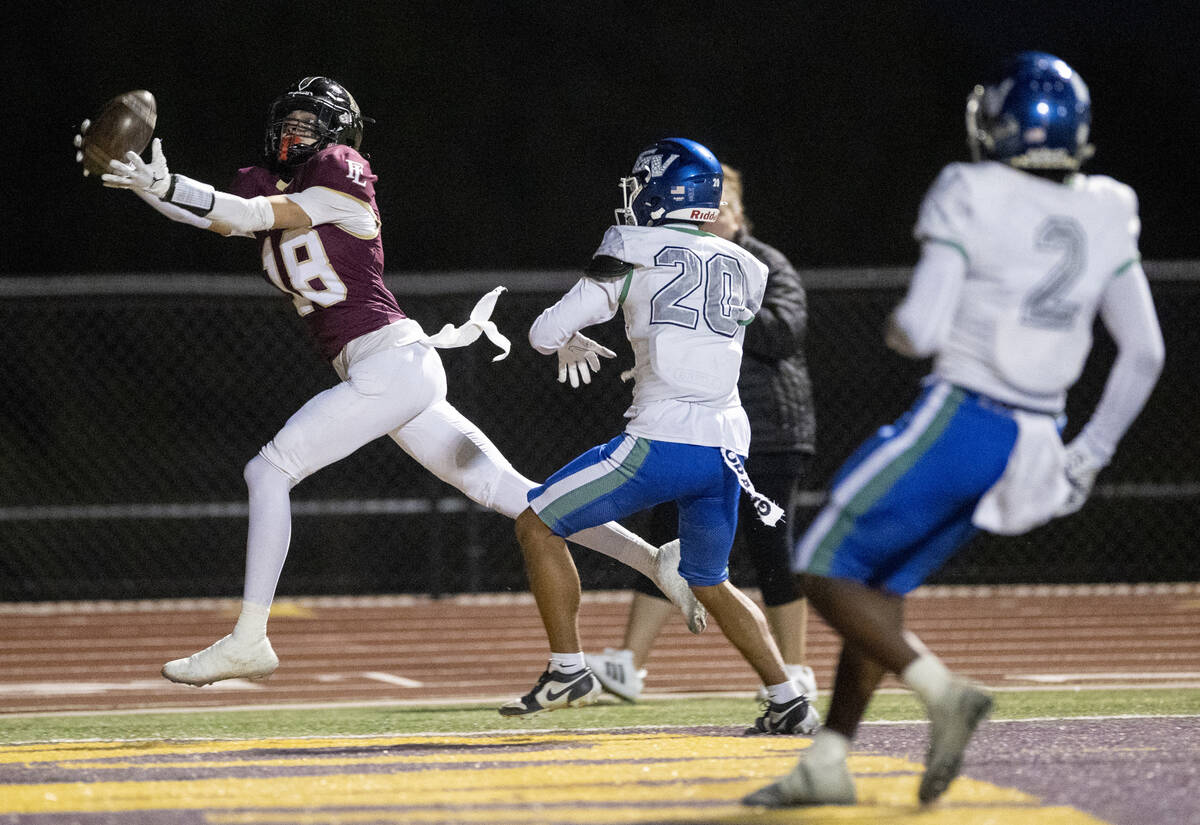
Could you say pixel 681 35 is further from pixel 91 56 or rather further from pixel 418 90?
pixel 91 56

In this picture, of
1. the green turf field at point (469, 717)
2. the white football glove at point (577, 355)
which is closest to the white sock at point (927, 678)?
the white football glove at point (577, 355)

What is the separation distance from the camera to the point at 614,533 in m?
5.50

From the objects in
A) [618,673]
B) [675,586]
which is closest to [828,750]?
[675,586]

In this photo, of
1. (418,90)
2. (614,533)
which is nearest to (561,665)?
(614,533)

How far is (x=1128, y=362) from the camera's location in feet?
11.6

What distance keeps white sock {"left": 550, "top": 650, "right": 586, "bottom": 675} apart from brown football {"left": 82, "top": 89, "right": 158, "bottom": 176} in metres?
1.92

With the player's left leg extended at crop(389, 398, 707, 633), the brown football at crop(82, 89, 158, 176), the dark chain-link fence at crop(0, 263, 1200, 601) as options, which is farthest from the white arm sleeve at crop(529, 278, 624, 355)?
the dark chain-link fence at crop(0, 263, 1200, 601)

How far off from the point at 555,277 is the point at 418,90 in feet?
20.6

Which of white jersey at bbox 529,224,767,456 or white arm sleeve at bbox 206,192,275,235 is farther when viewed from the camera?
white arm sleeve at bbox 206,192,275,235

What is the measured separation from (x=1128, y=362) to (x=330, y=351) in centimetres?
275

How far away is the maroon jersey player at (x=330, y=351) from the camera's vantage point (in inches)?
202

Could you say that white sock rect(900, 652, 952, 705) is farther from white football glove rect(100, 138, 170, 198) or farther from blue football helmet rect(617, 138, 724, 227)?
white football glove rect(100, 138, 170, 198)

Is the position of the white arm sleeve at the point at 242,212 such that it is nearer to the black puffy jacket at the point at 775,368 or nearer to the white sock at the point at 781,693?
the black puffy jacket at the point at 775,368

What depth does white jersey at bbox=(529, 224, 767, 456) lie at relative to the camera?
4.84 meters
